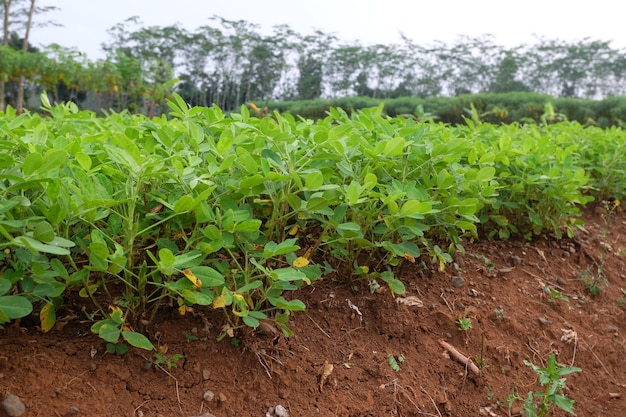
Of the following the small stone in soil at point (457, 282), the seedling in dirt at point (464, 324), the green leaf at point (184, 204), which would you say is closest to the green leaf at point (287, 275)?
the green leaf at point (184, 204)

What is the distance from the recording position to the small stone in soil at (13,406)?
0.94 metres

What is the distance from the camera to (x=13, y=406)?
94 centimetres

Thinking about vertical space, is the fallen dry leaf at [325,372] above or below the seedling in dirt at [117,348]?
below

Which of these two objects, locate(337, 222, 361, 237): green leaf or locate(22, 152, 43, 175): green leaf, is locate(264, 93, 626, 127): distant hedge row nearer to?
locate(337, 222, 361, 237): green leaf

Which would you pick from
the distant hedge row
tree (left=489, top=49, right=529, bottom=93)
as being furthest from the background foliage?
the distant hedge row

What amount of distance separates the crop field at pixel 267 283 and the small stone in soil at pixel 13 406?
0.08 feet

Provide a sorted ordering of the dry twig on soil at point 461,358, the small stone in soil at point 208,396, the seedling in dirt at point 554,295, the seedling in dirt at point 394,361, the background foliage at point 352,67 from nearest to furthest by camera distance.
Result: the small stone in soil at point 208,396, the seedling in dirt at point 394,361, the dry twig on soil at point 461,358, the seedling in dirt at point 554,295, the background foliage at point 352,67

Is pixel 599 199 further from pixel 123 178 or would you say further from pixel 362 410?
pixel 123 178

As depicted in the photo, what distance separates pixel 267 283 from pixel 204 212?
1.07ft

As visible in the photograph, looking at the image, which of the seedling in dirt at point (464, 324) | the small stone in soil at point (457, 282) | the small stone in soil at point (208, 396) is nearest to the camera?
the small stone in soil at point (208, 396)

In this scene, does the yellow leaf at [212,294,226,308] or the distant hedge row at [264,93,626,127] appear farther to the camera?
the distant hedge row at [264,93,626,127]

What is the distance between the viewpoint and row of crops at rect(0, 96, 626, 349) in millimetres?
986

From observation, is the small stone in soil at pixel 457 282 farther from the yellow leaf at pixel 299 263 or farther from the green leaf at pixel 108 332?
the green leaf at pixel 108 332

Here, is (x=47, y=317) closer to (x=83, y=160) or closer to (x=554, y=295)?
(x=83, y=160)
